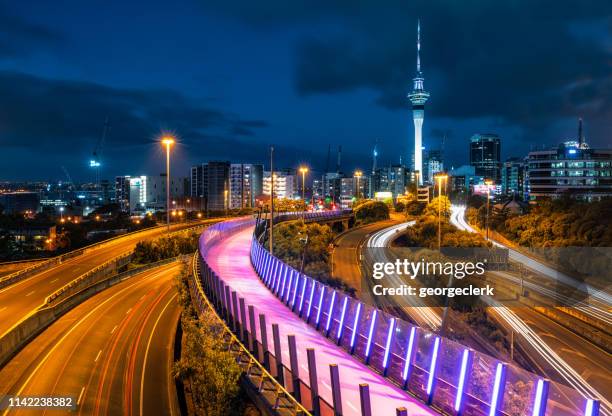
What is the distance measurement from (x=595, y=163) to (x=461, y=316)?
98.9m

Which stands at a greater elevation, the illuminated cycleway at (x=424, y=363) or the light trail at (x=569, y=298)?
the illuminated cycleway at (x=424, y=363)

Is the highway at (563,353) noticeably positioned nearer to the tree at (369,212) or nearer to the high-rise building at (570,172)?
the tree at (369,212)

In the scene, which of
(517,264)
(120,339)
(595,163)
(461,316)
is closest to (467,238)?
(517,264)

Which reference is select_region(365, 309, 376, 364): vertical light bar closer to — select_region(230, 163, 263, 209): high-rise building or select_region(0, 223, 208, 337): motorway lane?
select_region(0, 223, 208, 337): motorway lane

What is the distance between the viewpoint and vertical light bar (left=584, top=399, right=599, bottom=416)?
21.3 ft

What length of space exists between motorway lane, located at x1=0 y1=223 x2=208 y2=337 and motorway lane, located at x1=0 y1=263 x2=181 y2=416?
8.77ft

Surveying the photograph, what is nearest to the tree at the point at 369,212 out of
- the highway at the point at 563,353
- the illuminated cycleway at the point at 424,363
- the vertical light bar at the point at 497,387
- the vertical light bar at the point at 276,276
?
the highway at the point at 563,353

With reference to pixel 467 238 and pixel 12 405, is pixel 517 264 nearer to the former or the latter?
pixel 467 238

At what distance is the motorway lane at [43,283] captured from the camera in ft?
99.3

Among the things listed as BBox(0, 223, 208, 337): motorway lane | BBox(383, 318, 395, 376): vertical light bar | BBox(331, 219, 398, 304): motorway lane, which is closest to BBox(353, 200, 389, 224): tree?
BBox(331, 219, 398, 304): motorway lane

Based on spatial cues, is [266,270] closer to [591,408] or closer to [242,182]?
[591,408]

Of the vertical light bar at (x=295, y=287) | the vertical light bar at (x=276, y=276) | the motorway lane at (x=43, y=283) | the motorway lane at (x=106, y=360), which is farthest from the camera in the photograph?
the motorway lane at (x=43, y=283)

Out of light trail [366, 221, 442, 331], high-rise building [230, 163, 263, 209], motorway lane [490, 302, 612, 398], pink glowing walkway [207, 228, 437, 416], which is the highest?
high-rise building [230, 163, 263, 209]

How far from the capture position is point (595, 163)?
111688 mm
